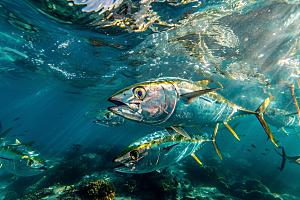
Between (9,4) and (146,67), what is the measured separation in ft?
28.0

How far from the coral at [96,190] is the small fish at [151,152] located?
3.66 metres

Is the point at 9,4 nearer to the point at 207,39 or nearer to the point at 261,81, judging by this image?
the point at 207,39

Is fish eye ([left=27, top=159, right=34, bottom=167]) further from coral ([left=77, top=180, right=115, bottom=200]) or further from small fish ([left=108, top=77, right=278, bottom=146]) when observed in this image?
small fish ([left=108, top=77, right=278, bottom=146])

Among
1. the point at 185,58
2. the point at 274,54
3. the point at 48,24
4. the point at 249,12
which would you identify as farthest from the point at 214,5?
the point at 48,24

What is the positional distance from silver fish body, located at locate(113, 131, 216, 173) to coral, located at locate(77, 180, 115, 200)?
366 cm

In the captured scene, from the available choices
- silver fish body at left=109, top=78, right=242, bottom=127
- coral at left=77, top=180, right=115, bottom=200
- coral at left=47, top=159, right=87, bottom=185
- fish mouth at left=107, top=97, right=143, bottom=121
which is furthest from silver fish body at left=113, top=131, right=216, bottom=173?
coral at left=47, top=159, right=87, bottom=185

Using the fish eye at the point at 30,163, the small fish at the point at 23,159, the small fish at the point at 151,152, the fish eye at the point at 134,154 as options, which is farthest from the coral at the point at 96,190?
the fish eye at the point at 134,154

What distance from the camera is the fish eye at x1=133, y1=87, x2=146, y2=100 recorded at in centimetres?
172

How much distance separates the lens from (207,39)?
26.3 feet

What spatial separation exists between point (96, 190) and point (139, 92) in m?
5.56

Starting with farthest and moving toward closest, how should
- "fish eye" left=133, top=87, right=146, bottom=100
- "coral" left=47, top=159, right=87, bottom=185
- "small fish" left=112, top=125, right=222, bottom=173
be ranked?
"coral" left=47, top=159, right=87, bottom=185
"small fish" left=112, top=125, right=222, bottom=173
"fish eye" left=133, top=87, right=146, bottom=100

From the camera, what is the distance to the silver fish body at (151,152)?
252 cm

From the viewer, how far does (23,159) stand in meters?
3.93

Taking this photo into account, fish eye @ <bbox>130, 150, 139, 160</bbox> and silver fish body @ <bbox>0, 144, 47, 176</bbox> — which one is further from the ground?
fish eye @ <bbox>130, 150, 139, 160</bbox>
